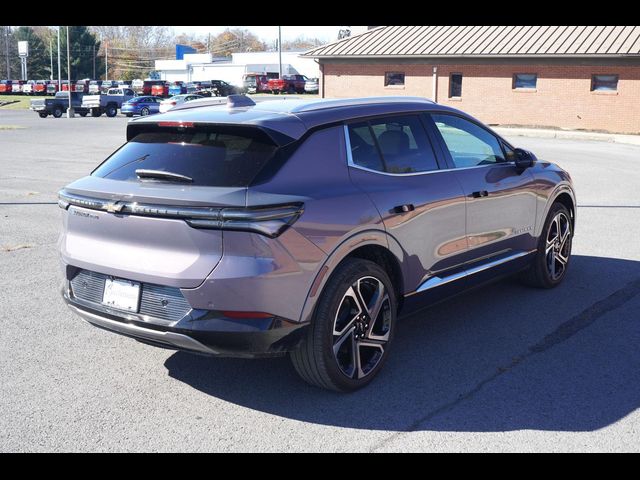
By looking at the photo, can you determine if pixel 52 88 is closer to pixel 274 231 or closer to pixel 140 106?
pixel 140 106

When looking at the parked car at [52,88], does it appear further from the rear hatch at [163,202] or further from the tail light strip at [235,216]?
the tail light strip at [235,216]

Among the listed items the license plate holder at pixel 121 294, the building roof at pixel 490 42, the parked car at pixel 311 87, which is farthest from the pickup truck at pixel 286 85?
the license plate holder at pixel 121 294

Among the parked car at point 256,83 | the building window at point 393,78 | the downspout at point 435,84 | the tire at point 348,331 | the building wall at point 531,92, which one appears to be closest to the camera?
the tire at point 348,331

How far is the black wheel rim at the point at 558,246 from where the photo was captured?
680 cm

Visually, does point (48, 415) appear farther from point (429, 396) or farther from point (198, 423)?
point (429, 396)

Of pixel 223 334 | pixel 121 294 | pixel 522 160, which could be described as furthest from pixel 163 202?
pixel 522 160

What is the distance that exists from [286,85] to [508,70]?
1367 inches

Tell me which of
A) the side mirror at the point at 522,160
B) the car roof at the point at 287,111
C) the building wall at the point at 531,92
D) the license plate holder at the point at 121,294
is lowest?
the license plate holder at the point at 121,294

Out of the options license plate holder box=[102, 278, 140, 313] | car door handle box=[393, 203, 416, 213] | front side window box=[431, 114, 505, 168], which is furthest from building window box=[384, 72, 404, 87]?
license plate holder box=[102, 278, 140, 313]

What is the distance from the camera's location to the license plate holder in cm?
417

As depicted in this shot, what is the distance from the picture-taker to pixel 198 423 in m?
4.11

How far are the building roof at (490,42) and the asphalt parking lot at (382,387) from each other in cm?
2610

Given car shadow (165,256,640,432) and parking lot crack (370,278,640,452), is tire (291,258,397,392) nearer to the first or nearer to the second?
car shadow (165,256,640,432)
